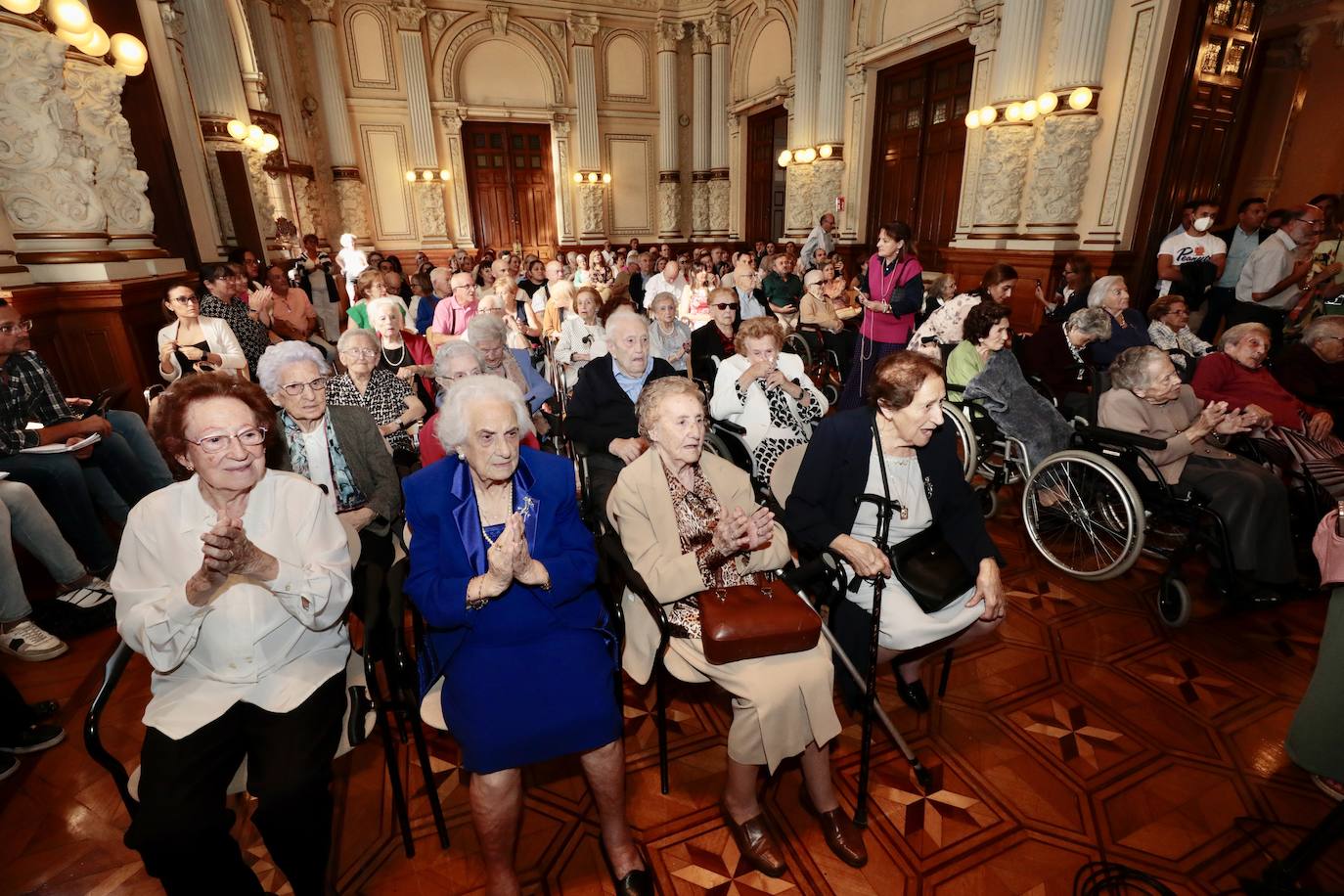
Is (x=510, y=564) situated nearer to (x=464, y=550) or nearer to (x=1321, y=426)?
(x=464, y=550)

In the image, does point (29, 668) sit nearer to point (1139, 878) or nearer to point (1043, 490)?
point (1139, 878)

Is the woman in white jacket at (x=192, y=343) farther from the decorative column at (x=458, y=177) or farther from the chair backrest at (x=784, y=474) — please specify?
the decorative column at (x=458, y=177)

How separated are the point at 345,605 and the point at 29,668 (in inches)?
86.2

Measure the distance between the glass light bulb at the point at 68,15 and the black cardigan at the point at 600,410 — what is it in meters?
3.95

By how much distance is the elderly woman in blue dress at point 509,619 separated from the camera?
63.3 inches

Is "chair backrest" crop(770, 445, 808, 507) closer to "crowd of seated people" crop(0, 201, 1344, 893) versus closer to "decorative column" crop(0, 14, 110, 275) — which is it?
"crowd of seated people" crop(0, 201, 1344, 893)

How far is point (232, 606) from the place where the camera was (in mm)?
1596

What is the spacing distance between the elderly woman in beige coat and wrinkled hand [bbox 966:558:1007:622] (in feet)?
2.03

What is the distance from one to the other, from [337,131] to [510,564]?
579 inches

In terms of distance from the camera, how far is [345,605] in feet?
5.53

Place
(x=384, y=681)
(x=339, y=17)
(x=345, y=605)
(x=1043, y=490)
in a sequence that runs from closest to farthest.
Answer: (x=345, y=605) → (x=384, y=681) → (x=1043, y=490) → (x=339, y=17)

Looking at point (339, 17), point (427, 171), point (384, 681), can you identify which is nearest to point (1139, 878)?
point (384, 681)

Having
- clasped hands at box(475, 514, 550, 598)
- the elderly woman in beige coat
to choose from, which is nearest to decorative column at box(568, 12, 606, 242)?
the elderly woman in beige coat

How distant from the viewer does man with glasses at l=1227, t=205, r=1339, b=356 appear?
4.91 m
